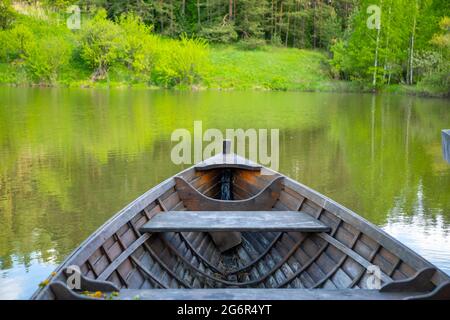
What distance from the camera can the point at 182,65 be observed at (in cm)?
4728

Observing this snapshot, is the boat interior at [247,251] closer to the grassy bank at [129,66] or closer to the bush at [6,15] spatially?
the grassy bank at [129,66]

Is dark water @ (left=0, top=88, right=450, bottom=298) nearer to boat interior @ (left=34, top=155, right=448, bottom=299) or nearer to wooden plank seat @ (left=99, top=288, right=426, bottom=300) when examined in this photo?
boat interior @ (left=34, top=155, right=448, bottom=299)

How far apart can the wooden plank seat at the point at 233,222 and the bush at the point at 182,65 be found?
42.8 meters

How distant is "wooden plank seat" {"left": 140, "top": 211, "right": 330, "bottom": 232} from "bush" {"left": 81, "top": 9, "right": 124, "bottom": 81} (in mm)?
43887

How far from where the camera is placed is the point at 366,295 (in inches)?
142

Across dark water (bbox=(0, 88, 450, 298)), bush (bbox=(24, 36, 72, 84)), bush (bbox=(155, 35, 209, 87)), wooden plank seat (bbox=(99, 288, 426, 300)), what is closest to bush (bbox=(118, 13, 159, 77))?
bush (bbox=(155, 35, 209, 87))

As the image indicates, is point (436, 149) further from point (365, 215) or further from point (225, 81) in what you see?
point (225, 81)

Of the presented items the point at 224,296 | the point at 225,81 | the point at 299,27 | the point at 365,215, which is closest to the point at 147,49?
the point at 225,81

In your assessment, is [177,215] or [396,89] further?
[396,89]

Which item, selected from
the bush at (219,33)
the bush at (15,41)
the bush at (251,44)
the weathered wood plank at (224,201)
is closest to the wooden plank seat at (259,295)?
the weathered wood plank at (224,201)

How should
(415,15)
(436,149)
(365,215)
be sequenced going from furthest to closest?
(415,15) < (436,149) < (365,215)

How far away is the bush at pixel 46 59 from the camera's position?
45.5 m

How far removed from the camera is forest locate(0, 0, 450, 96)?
40.5 metres
